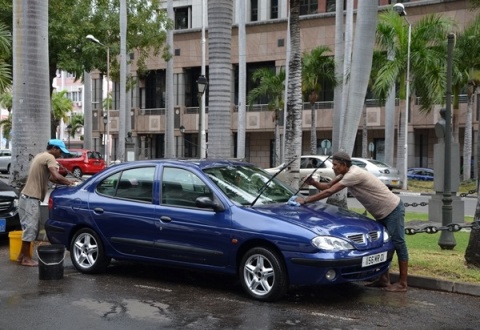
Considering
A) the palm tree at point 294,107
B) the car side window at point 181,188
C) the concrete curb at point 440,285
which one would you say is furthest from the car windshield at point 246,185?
the palm tree at point 294,107

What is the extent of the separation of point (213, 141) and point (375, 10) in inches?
167

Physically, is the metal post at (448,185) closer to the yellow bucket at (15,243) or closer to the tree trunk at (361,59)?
the tree trunk at (361,59)

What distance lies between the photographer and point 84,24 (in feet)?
90.0

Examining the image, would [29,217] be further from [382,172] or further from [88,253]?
[382,172]

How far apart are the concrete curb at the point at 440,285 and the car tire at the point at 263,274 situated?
2065 millimetres

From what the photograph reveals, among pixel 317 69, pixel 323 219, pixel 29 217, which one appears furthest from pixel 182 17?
pixel 323 219

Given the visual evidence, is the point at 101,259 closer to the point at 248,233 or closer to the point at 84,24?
the point at 248,233

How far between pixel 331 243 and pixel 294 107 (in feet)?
18.1

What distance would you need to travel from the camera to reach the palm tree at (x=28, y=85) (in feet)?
41.2

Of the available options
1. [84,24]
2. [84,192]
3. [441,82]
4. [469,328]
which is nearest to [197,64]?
[84,24]

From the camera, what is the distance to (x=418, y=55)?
27656 mm

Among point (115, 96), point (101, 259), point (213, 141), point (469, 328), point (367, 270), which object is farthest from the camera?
point (115, 96)

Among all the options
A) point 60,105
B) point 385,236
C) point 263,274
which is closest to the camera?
point 263,274

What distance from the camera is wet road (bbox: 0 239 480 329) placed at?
6082mm
